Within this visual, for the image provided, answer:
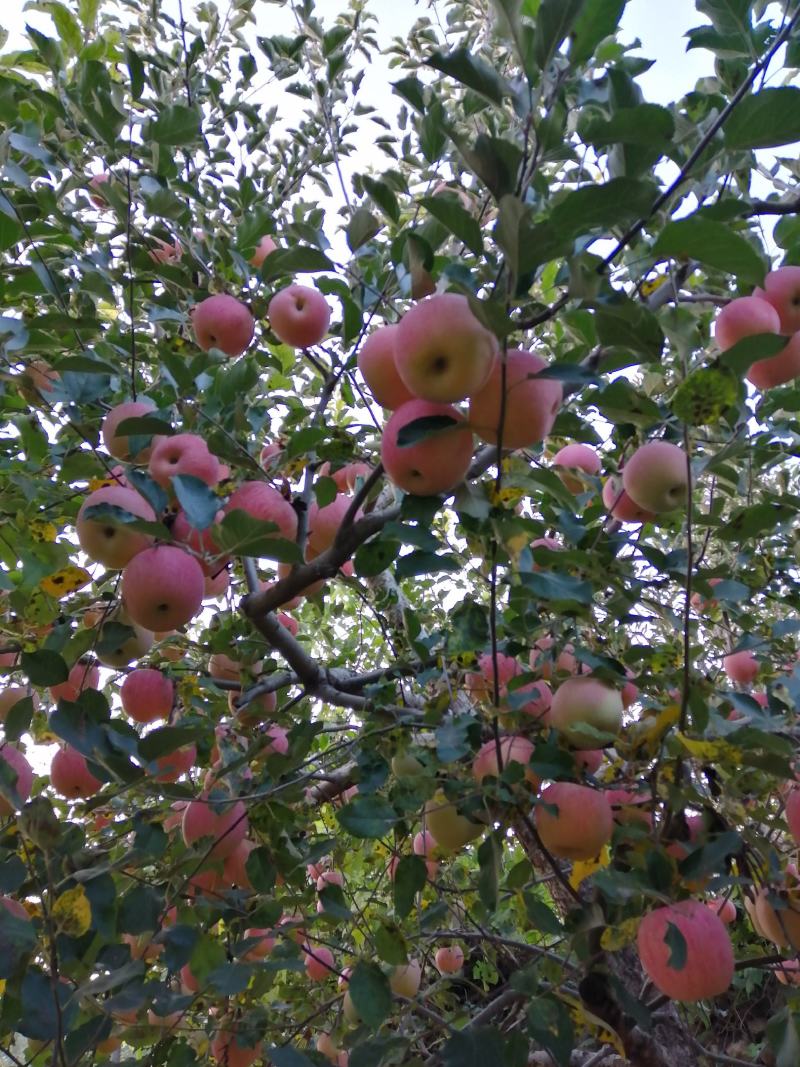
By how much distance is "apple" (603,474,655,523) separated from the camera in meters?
1.93

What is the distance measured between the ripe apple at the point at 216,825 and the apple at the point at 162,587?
50 centimetres

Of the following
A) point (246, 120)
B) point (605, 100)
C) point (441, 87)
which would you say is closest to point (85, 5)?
point (246, 120)

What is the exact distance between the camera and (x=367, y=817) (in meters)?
1.46

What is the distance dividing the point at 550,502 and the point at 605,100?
0.92 meters

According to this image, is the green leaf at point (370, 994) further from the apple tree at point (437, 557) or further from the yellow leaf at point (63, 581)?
the yellow leaf at point (63, 581)

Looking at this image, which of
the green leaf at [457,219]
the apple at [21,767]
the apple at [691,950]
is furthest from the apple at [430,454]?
the apple at [21,767]

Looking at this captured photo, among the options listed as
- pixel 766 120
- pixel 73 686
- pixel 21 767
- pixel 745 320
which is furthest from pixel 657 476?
pixel 21 767

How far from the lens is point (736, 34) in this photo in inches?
59.1

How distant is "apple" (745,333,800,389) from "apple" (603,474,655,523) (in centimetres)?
38

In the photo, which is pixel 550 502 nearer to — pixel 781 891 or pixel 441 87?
pixel 781 891

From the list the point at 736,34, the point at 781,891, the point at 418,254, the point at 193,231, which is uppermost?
the point at 193,231

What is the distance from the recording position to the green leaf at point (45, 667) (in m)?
1.56

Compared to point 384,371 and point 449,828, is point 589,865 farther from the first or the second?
point 384,371

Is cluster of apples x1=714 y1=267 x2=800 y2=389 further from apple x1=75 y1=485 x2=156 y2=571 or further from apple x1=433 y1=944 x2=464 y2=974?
apple x1=433 y1=944 x2=464 y2=974
